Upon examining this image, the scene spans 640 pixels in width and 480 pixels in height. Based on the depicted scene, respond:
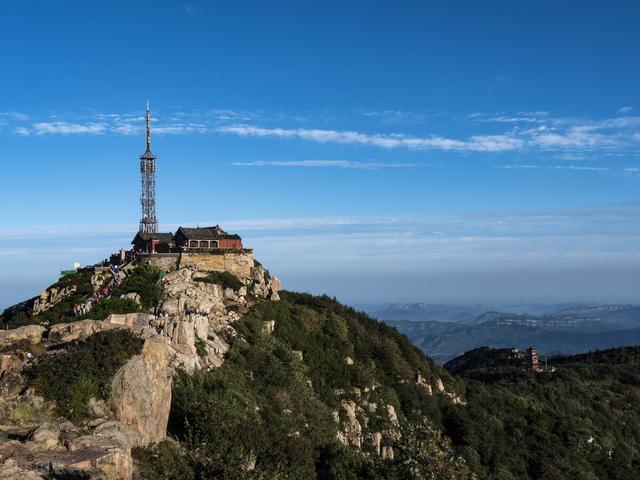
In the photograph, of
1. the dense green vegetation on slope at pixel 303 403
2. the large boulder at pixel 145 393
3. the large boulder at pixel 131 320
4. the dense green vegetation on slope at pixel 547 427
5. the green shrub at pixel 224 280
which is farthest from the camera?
the dense green vegetation on slope at pixel 547 427

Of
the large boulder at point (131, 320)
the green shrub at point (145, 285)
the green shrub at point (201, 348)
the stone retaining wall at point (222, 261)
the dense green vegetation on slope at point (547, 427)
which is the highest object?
the stone retaining wall at point (222, 261)

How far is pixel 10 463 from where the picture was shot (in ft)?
63.5

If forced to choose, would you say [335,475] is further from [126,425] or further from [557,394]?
[557,394]

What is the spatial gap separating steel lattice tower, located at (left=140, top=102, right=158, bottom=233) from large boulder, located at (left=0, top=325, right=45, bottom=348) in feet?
110

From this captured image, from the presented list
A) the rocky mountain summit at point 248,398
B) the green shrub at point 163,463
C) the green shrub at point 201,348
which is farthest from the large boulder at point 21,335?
the green shrub at point 163,463

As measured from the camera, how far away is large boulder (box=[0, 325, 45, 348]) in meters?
31.3

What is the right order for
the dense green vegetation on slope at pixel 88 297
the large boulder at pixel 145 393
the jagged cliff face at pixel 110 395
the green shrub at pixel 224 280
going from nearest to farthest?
the jagged cliff face at pixel 110 395 → the large boulder at pixel 145 393 → the dense green vegetation on slope at pixel 88 297 → the green shrub at pixel 224 280

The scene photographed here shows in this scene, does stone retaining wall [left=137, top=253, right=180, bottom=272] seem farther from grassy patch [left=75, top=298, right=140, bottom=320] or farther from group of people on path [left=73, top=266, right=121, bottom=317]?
grassy patch [left=75, top=298, right=140, bottom=320]

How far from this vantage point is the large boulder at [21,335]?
31328 millimetres

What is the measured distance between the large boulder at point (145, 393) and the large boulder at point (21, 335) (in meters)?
7.60

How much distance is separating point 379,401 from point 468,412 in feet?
44.4

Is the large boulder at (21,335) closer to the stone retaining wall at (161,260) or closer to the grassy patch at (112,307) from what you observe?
the grassy patch at (112,307)

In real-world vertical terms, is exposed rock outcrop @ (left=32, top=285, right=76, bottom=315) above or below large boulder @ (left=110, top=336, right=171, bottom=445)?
above

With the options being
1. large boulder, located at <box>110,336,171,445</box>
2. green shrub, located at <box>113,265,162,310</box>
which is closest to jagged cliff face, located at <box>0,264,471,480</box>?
large boulder, located at <box>110,336,171,445</box>
